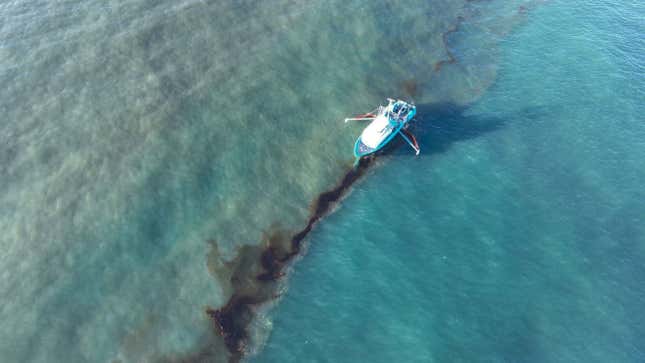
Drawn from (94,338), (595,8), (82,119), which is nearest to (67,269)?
(94,338)

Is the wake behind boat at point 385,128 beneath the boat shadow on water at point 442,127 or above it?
above

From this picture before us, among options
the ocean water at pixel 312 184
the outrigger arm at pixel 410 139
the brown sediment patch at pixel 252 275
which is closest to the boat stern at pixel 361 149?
the ocean water at pixel 312 184

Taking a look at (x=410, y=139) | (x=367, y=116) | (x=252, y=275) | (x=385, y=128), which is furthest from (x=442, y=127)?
(x=252, y=275)

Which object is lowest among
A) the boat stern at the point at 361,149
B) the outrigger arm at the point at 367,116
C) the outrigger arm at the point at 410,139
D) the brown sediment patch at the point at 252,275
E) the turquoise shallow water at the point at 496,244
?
the turquoise shallow water at the point at 496,244

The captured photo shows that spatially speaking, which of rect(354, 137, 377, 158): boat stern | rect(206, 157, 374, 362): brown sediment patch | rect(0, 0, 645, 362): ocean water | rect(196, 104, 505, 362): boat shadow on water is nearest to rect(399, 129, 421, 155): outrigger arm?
rect(196, 104, 505, 362): boat shadow on water

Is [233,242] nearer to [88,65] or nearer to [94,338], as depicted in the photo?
[94,338]

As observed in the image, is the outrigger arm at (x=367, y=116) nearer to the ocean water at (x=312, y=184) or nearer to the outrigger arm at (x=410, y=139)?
the ocean water at (x=312, y=184)

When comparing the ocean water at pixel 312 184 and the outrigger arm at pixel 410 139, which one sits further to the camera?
the outrigger arm at pixel 410 139
